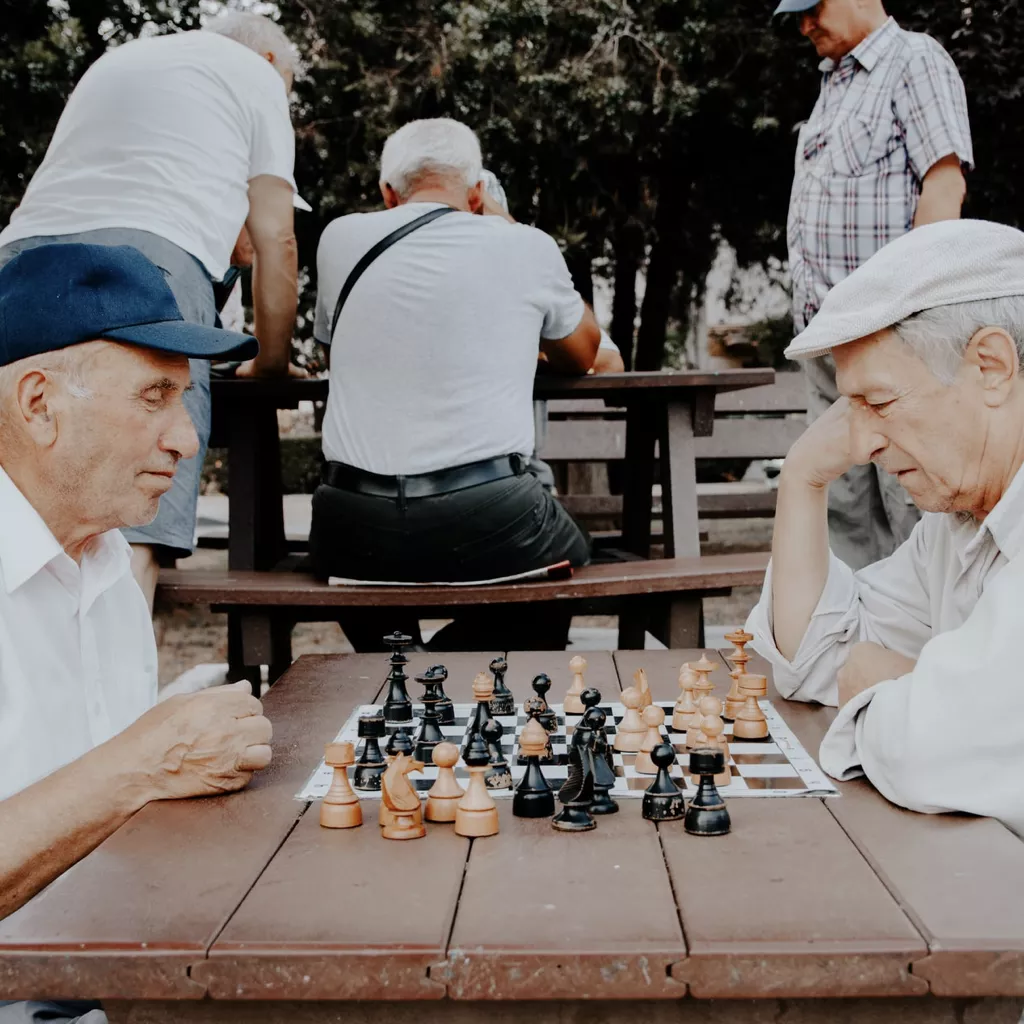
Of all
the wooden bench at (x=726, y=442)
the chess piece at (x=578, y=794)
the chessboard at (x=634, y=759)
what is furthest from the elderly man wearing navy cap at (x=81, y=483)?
the wooden bench at (x=726, y=442)

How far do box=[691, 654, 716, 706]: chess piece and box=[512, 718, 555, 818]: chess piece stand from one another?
0.45 meters

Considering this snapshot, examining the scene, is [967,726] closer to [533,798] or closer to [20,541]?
[533,798]

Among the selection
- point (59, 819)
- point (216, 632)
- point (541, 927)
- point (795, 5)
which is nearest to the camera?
point (541, 927)

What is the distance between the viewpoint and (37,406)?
214 cm

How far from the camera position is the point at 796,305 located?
5.12 metres

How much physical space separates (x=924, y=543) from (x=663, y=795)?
98cm

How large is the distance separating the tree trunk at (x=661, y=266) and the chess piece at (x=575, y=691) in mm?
9921

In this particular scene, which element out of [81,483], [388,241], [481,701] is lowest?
[481,701]

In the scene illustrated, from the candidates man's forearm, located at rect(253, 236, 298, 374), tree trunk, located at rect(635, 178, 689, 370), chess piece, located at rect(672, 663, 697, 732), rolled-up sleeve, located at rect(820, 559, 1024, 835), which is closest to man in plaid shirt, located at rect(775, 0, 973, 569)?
man's forearm, located at rect(253, 236, 298, 374)

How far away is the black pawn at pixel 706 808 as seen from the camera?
5.31 feet

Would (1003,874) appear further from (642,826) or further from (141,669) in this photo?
(141,669)

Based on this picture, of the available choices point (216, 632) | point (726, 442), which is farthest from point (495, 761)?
point (216, 632)

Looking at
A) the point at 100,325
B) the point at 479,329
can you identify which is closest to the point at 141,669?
the point at 100,325

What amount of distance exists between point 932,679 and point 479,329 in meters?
2.53
